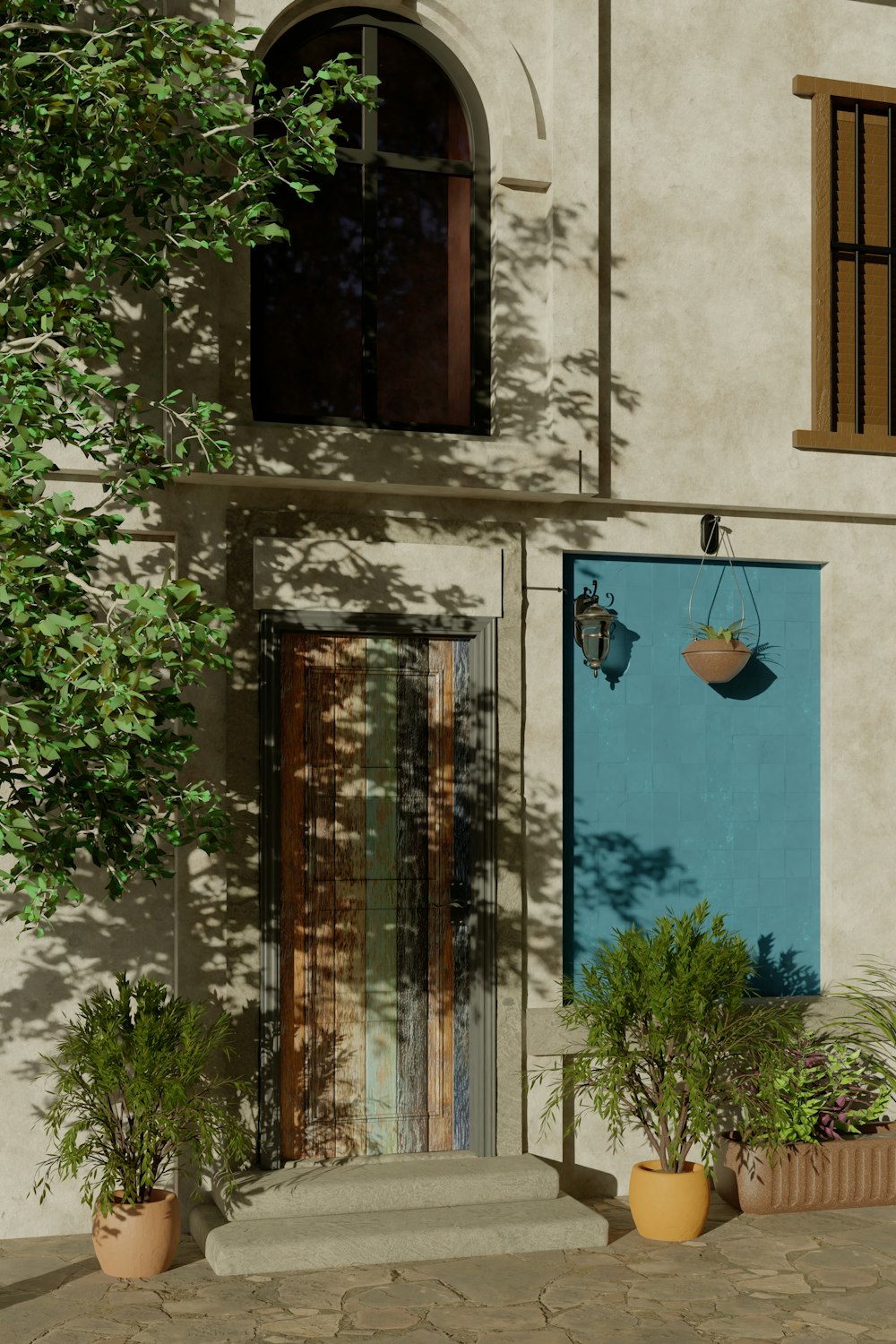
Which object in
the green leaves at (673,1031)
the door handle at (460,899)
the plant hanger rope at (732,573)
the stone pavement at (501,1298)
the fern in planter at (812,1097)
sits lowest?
the stone pavement at (501,1298)

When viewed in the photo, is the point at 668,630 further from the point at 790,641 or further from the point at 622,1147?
the point at 622,1147

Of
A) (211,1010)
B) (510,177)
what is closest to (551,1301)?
(211,1010)

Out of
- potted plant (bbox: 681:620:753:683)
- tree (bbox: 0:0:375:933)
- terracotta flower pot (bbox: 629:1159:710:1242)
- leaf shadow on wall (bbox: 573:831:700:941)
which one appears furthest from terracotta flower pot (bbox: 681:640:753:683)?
tree (bbox: 0:0:375:933)

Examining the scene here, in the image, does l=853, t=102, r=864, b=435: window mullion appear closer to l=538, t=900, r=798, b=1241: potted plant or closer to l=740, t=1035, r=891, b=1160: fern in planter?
l=538, t=900, r=798, b=1241: potted plant

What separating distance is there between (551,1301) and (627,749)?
288cm

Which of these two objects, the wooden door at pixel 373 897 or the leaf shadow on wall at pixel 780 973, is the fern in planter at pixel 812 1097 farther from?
the wooden door at pixel 373 897

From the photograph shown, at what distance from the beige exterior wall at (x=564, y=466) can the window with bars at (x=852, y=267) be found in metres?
0.10

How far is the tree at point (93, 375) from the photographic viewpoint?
485 centimetres

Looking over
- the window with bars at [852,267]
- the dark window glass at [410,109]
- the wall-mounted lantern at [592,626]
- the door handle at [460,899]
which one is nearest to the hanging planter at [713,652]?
the wall-mounted lantern at [592,626]

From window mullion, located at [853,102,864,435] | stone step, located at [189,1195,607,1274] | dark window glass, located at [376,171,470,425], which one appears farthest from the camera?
dark window glass, located at [376,171,470,425]

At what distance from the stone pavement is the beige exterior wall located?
2.95 feet

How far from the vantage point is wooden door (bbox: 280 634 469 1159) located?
282 inches

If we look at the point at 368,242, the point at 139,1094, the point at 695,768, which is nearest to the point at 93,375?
the point at 368,242

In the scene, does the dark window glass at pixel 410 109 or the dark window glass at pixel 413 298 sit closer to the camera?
the dark window glass at pixel 410 109
